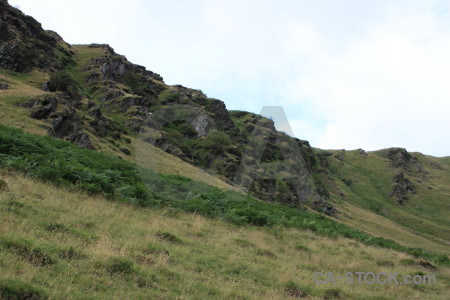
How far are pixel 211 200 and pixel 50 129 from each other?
2433cm

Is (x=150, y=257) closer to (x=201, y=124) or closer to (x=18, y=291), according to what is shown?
→ (x=18, y=291)

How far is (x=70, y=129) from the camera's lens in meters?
41.3

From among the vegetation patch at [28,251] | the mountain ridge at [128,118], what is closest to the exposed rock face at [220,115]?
the mountain ridge at [128,118]

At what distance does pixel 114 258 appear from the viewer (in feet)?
28.0

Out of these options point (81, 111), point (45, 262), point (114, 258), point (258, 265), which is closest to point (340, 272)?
point (258, 265)

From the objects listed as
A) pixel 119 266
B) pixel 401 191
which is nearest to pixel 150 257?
pixel 119 266

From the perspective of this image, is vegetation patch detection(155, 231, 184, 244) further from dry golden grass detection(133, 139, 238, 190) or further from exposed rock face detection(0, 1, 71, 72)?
exposed rock face detection(0, 1, 71, 72)

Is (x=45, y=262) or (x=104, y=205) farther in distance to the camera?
(x=104, y=205)

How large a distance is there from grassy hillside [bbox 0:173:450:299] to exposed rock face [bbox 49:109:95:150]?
26.5 meters

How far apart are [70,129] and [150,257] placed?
3616cm

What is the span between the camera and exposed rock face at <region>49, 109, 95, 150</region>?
39575mm

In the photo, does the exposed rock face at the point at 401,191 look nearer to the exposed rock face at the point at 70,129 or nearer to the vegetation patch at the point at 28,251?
the exposed rock face at the point at 70,129

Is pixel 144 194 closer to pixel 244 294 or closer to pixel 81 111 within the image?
pixel 244 294

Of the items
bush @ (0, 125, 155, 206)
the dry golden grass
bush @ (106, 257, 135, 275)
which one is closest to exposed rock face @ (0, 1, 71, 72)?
the dry golden grass
